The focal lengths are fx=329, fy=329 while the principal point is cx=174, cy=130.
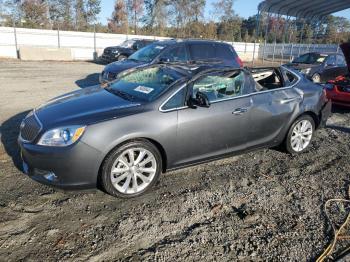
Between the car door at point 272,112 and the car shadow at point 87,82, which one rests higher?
the car door at point 272,112

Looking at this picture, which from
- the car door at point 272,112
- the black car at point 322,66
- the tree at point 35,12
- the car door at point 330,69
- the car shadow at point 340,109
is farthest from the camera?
the tree at point 35,12

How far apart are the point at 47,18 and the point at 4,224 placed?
3769 centimetres

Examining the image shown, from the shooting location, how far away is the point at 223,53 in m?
9.78

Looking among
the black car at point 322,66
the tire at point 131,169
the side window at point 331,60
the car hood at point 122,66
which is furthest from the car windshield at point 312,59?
the tire at point 131,169

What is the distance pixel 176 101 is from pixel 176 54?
18.7 feet

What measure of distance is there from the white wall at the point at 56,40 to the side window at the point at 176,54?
14973 millimetres

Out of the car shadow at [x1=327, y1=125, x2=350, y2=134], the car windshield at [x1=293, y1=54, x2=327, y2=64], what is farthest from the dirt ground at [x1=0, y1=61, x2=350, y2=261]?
the car windshield at [x1=293, y1=54, x2=327, y2=64]

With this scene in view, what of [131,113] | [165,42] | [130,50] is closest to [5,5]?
[130,50]

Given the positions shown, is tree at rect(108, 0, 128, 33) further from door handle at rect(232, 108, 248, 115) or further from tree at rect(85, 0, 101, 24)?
door handle at rect(232, 108, 248, 115)

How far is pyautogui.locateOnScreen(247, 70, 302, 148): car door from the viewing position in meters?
4.70

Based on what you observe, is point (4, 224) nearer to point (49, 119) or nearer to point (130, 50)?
point (49, 119)

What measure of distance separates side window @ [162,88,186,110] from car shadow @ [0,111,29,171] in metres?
2.17

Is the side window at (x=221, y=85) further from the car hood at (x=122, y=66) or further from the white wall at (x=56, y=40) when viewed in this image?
the white wall at (x=56, y=40)

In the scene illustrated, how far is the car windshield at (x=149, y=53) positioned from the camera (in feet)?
31.6
